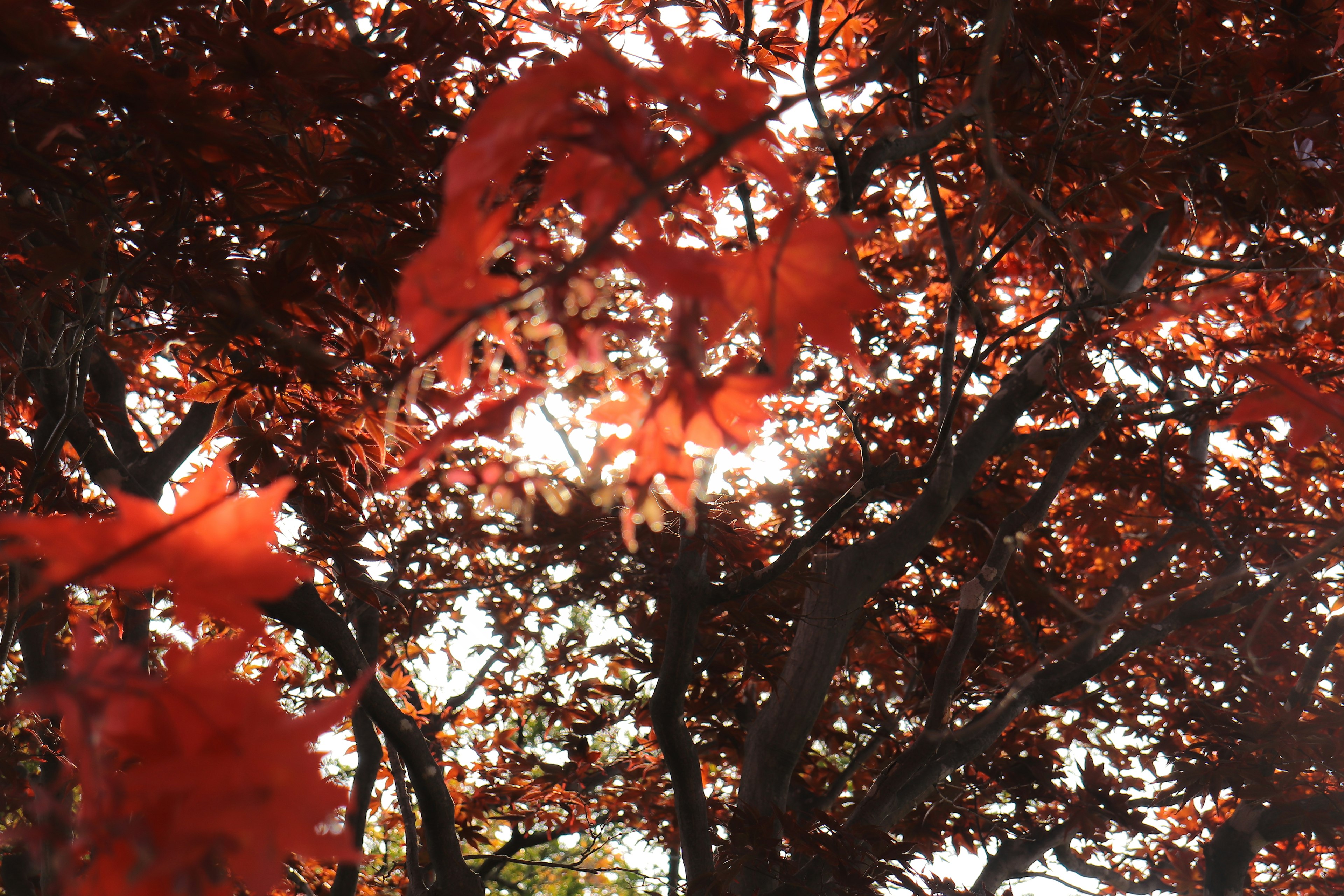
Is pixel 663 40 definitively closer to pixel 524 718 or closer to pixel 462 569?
pixel 462 569

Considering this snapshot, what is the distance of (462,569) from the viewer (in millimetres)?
4141

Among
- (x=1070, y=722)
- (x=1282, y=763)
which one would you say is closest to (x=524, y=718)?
(x=1070, y=722)

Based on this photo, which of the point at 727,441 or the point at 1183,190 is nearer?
the point at 727,441

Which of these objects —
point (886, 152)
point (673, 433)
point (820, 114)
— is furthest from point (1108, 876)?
point (673, 433)

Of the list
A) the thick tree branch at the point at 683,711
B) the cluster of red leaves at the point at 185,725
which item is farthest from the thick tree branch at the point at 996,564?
the cluster of red leaves at the point at 185,725

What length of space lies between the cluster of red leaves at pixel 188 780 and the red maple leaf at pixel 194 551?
1.7 inches

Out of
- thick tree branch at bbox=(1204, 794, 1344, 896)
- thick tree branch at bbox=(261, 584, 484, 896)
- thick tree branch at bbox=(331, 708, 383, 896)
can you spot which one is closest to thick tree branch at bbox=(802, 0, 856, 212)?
thick tree branch at bbox=(261, 584, 484, 896)

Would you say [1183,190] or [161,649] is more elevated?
[1183,190]

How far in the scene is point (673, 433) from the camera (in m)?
0.68

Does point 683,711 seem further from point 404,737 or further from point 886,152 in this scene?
point 886,152

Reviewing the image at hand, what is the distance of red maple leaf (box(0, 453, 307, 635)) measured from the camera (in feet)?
1.67

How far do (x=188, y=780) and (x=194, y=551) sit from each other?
0.14 meters

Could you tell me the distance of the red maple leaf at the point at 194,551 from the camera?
0.51 metres

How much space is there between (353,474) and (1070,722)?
391cm
